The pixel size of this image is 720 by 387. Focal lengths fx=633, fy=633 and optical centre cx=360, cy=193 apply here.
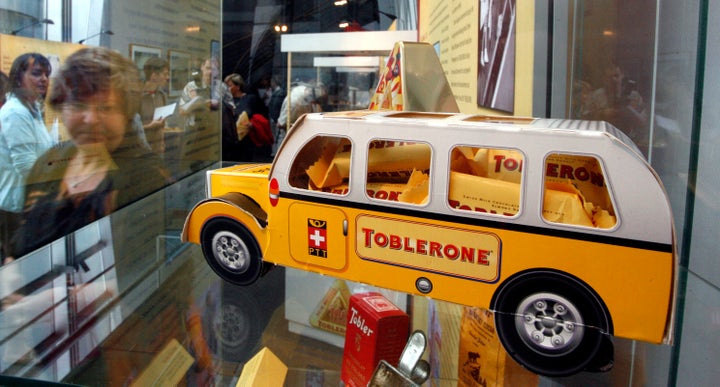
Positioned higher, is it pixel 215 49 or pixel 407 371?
pixel 215 49

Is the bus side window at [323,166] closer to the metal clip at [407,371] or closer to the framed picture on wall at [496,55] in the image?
the metal clip at [407,371]

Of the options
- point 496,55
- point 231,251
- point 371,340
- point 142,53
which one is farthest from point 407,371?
point 142,53

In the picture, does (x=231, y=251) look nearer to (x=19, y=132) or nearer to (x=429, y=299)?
(x=429, y=299)

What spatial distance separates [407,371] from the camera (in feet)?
2.64

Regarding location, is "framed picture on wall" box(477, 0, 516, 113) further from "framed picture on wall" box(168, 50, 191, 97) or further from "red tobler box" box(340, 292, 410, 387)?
"framed picture on wall" box(168, 50, 191, 97)

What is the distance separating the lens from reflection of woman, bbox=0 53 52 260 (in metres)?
1.73

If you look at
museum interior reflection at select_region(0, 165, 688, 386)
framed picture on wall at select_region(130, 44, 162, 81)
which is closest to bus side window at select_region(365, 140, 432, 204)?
museum interior reflection at select_region(0, 165, 688, 386)

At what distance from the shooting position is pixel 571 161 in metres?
0.92

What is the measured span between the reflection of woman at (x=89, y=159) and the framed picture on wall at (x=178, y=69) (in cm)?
16

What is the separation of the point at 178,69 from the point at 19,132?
0.47 metres

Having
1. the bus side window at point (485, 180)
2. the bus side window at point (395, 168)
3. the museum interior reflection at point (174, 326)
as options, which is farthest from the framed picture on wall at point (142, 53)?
the bus side window at point (485, 180)

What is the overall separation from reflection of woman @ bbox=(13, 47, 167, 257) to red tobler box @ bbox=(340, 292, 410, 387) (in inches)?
45.4

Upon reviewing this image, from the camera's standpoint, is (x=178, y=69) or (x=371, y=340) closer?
(x=371, y=340)

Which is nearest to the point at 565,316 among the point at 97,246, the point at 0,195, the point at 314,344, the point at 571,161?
the point at 571,161
